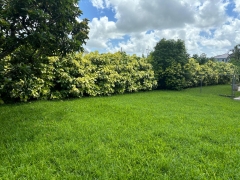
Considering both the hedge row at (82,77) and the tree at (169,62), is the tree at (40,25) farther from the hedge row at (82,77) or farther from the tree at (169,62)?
the tree at (169,62)

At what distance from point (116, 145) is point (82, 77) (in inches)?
177

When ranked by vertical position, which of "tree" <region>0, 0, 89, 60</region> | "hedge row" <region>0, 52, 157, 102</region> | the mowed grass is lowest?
the mowed grass

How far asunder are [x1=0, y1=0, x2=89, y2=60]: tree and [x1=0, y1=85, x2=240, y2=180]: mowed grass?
1.66 m

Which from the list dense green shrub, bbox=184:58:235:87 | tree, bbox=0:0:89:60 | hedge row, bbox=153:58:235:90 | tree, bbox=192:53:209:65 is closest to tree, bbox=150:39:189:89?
hedge row, bbox=153:58:235:90

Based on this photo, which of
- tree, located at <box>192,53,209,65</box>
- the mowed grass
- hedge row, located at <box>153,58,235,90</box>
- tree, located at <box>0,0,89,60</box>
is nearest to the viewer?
the mowed grass

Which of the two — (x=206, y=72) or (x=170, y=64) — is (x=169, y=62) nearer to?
(x=170, y=64)

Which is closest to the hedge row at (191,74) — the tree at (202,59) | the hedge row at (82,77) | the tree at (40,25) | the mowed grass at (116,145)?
the tree at (202,59)

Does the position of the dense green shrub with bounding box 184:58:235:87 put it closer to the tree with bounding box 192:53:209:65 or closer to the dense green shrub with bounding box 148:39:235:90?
the dense green shrub with bounding box 148:39:235:90

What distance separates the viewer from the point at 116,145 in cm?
292

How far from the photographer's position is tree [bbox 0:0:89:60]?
3282mm

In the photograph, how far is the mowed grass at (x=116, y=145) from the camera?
2.25 meters

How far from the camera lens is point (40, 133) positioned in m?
3.35

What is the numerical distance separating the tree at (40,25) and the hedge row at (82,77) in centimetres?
76

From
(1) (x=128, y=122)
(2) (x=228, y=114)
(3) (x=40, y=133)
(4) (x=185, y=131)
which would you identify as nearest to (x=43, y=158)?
(3) (x=40, y=133)
